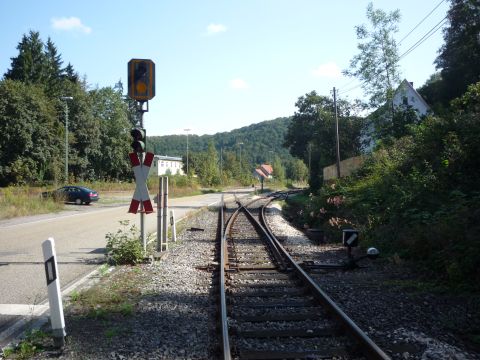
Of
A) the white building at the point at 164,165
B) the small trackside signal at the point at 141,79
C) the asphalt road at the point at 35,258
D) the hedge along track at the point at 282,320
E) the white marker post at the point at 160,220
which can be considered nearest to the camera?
the hedge along track at the point at 282,320

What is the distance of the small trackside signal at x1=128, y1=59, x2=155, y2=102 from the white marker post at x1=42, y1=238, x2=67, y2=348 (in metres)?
5.48

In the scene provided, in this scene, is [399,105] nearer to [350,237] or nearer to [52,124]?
[350,237]

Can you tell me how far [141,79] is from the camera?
9.90 m

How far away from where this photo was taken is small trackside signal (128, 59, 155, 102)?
32.3 ft

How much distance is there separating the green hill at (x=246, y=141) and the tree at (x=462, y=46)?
11714cm

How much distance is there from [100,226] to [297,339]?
14426 mm

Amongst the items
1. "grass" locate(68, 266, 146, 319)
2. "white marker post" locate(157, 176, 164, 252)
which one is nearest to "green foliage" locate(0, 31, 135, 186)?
"white marker post" locate(157, 176, 164, 252)

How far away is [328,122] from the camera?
4662 centimetres

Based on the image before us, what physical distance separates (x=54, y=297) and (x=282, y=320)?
2.64 meters

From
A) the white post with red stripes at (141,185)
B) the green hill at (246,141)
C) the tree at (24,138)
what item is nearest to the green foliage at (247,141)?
the green hill at (246,141)

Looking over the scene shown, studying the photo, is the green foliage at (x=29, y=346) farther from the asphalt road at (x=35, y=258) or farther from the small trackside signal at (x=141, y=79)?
the small trackside signal at (x=141, y=79)

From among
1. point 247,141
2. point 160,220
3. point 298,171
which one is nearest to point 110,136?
point 298,171

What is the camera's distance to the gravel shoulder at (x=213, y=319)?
4.68 metres

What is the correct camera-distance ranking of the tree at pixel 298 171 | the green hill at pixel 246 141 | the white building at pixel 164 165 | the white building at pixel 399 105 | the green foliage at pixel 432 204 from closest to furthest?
the green foliage at pixel 432 204
the white building at pixel 399 105
the white building at pixel 164 165
the tree at pixel 298 171
the green hill at pixel 246 141
